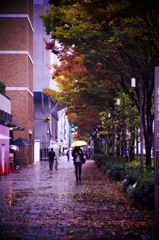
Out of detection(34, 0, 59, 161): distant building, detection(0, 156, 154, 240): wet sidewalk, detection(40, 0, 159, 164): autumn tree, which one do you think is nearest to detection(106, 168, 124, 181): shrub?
detection(40, 0, 159, 164): autumn tree

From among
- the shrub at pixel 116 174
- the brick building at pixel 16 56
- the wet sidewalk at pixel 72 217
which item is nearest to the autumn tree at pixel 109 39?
the shrub at pixel 116 174

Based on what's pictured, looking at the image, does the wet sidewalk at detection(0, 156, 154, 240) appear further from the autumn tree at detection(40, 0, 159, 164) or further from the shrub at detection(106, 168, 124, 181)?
the shrub at detection(106, 168, 124, 181)

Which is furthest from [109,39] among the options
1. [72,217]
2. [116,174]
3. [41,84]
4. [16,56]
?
[41,84]

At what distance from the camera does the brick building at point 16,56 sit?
41.6 m

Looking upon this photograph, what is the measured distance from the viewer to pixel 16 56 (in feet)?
137

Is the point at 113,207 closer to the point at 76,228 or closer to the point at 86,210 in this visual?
the point at 86,210

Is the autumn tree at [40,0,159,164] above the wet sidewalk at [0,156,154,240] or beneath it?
above

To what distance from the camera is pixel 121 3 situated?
9320 mm

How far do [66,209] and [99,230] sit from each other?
2873 mm

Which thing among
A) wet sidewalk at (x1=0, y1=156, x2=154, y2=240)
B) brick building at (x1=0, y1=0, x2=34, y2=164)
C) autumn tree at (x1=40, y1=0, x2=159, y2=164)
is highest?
brick building at (x1=0, y1=0, x2=34, y2=164)

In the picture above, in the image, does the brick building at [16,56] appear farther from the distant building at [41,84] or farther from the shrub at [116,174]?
the shrub at [116,174]

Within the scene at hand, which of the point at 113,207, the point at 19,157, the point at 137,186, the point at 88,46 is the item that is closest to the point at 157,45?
the point at 88,46

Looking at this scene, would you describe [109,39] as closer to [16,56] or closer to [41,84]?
[16,56]

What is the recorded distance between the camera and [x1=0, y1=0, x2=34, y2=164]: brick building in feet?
136
